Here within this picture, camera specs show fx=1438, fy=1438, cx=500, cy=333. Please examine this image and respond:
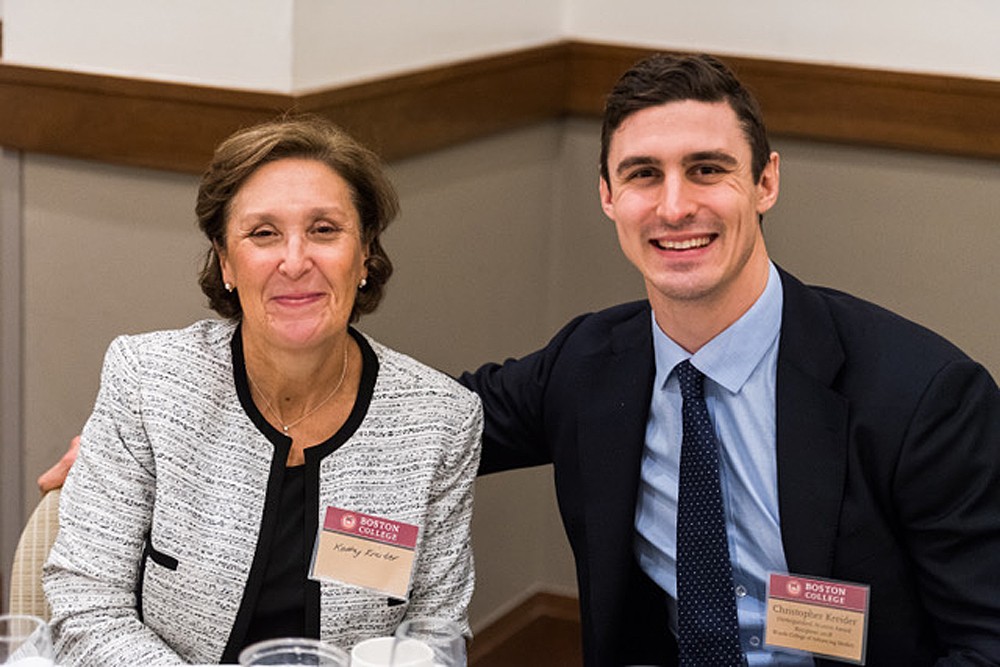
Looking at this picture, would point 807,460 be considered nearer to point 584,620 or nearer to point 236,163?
point 584,620

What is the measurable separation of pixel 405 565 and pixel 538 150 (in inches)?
83.2

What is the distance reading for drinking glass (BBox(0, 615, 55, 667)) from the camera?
1800 millimetres

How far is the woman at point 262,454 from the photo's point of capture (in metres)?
2.25

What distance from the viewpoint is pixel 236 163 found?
2.37m

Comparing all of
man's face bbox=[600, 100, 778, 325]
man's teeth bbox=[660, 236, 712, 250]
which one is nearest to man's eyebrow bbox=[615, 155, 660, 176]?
man's face bbox=[600, 100, 778, 325]

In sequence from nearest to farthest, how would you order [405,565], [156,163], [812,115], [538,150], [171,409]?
[405,565], [171,409], [156,163], [812,115], [538,150]

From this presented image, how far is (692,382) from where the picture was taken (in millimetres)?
2266

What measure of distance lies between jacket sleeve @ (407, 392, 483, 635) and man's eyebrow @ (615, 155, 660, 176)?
478 millimetres

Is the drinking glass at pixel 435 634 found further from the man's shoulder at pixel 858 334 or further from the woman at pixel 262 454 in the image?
the man's shoulder at pixel 858 334

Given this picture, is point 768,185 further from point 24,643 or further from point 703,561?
point 24,643

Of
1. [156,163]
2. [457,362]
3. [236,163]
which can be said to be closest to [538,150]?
[457,362]

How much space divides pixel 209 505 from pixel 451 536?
1.29 ft

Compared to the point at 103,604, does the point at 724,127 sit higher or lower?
higher

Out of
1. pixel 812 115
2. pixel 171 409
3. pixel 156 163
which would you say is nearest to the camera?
pixel 171 409
